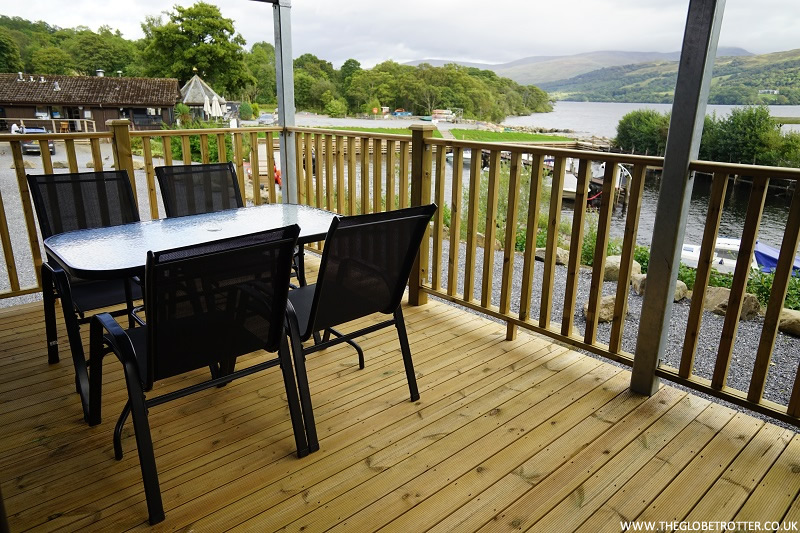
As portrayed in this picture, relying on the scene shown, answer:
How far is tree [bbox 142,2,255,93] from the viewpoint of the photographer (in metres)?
4.87

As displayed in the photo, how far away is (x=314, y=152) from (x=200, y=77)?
1552mm

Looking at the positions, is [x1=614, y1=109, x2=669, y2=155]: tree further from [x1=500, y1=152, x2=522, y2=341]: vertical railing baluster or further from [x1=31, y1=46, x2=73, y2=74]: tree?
[x1=31, y1=46, x2=73, y2=74]: tree

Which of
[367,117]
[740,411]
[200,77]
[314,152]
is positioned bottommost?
[740,411]

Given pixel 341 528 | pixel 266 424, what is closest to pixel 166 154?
pixel 266 424

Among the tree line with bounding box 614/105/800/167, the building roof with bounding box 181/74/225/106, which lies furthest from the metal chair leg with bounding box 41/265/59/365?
the tree line with bounding box 614/105/800/167

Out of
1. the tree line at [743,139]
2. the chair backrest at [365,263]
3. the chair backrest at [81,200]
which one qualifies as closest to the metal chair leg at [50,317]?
the chair backrest at [81,200]

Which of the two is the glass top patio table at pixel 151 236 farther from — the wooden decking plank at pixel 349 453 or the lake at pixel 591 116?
the lake at pixel 591 116

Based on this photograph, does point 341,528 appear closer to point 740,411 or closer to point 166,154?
point 740,411

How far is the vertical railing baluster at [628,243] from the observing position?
8.11 feet

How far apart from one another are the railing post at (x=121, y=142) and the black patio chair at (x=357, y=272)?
7.09ft

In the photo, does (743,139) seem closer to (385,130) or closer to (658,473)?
(658,473)

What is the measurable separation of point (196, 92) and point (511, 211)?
3.57 m

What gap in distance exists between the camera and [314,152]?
474 centimetres

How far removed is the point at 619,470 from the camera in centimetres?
207
